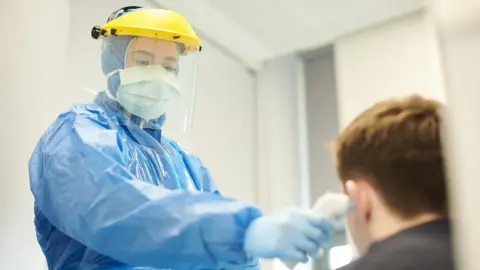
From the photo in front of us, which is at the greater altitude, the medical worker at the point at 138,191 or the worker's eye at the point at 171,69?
the worker's eye at the point at 171,69

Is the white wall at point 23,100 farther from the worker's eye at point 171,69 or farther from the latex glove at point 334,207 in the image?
the latex glove at point 334,207

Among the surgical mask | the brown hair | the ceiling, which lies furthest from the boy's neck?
the ceiling

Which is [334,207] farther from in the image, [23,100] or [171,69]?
[23,100]

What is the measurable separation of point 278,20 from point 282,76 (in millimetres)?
383

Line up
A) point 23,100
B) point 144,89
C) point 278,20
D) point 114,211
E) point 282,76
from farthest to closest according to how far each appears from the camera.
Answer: point 282,76 < point 278,20 < point 23,100 < point 144,89 < point 114,211

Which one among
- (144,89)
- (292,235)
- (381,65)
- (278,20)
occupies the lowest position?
(292,235)

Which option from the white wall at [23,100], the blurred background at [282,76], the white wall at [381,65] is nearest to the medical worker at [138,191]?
the white wall at [23,100]

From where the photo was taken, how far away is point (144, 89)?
4.30 ft

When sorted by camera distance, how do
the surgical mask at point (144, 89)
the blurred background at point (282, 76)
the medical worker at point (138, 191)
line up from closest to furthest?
the medical worker at point (138, 191), the surgical mask at point (144, 89), the blurred background at point (282, 76)

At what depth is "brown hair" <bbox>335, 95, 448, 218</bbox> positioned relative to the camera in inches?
29.7

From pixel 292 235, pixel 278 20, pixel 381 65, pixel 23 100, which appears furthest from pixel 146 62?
pixel 381 65

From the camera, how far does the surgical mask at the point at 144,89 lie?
1309 millimetres

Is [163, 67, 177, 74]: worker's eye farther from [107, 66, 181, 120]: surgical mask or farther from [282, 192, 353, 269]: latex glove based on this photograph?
[282, 192, 353, 269]: latex glove

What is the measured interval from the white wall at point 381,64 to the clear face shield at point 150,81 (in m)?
1.33
